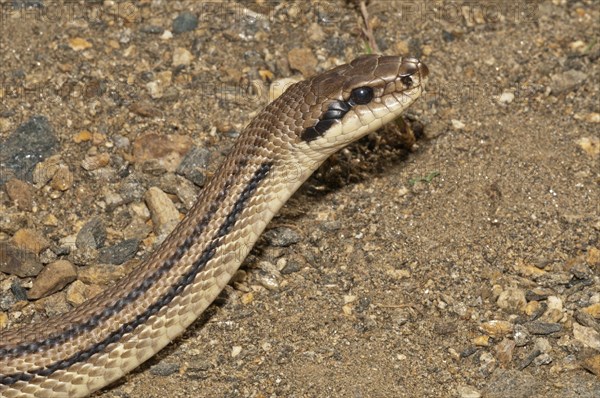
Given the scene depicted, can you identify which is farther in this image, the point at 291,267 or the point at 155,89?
the point at 155,89

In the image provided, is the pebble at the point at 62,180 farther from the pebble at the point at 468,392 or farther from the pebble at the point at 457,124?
the pebble at the point at 468,392

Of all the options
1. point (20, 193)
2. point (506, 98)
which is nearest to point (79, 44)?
point (20, 193)

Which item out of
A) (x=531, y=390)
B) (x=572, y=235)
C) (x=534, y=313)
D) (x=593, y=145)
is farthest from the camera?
(x=593, y=145)

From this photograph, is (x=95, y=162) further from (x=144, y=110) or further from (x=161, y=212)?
(x=161, y=212)

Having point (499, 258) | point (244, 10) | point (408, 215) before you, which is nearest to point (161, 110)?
point (244, 10)

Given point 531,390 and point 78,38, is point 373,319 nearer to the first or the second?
point 531,390

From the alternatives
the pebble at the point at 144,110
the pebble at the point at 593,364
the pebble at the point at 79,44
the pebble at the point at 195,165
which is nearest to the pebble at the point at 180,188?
the pebble at the point at 195,165
